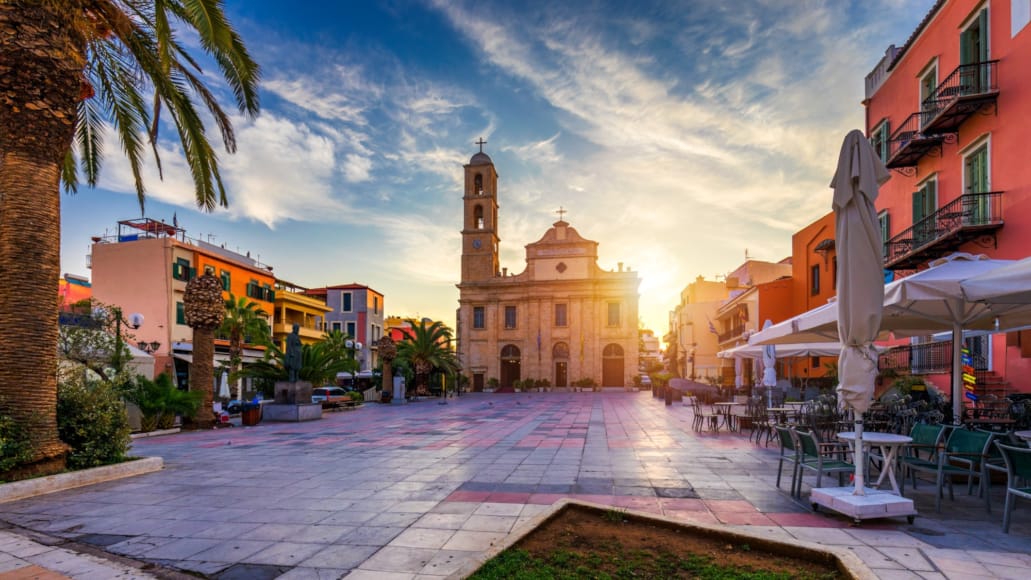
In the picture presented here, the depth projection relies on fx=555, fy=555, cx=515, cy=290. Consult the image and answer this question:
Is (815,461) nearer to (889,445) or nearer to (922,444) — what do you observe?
(889,445)

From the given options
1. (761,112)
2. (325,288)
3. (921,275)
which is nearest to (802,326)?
(921,275)

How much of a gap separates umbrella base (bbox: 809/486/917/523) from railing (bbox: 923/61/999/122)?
36.2 ft

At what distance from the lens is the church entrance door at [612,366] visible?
147 ft

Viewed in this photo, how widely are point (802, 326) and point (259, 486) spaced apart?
7.92 m

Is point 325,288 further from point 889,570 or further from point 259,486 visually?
point 889,570

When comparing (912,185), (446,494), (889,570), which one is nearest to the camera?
(889,570)

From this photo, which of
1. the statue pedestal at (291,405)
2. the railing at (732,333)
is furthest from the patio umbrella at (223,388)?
the railing at (732,333)

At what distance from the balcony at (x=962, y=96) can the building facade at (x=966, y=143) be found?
2 cm

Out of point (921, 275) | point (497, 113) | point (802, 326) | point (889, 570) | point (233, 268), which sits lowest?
point (889, 570)

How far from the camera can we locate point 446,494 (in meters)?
6.11

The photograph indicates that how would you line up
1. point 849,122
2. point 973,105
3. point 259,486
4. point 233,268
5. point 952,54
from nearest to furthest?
point 259,486 < point 973,105 < point 952,54 < point 849,122 < point 233,268

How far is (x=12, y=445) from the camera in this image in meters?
6.27

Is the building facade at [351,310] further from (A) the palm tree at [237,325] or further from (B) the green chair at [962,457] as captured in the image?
(B) the green chair at [962,457]

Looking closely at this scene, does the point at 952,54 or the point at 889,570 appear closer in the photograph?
the point at 889,570
